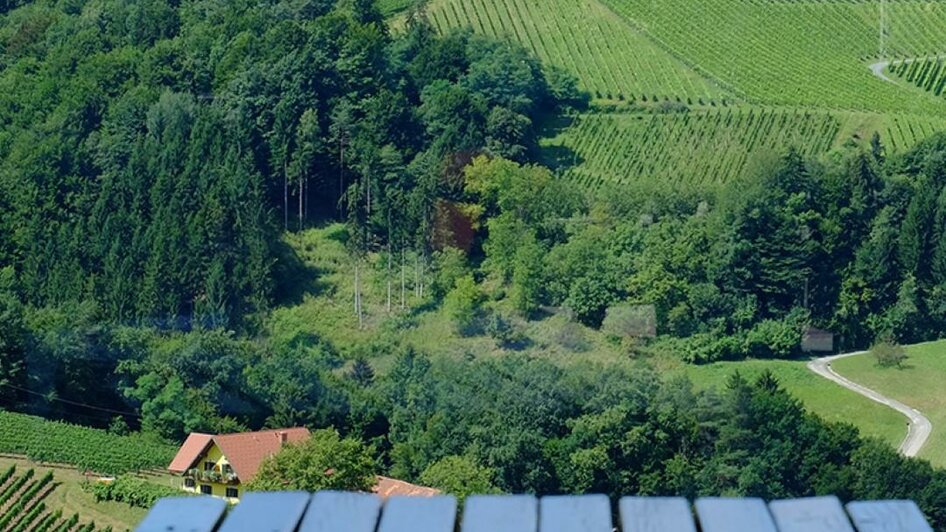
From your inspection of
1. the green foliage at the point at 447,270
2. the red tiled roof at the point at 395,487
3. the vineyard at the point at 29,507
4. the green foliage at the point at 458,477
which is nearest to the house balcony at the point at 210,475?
the vineyard at the point at 29,507

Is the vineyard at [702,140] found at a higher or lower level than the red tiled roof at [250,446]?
higher

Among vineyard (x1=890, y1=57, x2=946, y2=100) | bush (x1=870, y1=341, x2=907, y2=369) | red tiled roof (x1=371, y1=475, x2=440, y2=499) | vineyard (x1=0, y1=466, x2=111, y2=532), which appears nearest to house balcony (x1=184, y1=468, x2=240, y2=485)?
vineyard (x1=0, y1=466, x2=111, y2=532)

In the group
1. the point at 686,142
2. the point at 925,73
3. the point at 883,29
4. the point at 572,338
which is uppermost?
the point at 883,29

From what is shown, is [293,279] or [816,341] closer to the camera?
[816,341]

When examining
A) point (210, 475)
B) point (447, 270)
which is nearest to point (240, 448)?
point (210, 475)

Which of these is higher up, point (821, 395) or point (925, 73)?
point (925, 73)

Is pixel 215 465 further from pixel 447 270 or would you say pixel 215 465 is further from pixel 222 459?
pixel 447 270

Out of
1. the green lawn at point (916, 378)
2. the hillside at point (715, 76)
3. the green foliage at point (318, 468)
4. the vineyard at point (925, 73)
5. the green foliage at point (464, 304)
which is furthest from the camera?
the vineyard at point (925, 73)

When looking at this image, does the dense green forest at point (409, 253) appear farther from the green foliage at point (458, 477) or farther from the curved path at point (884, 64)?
the curved path at point (884, 64)
